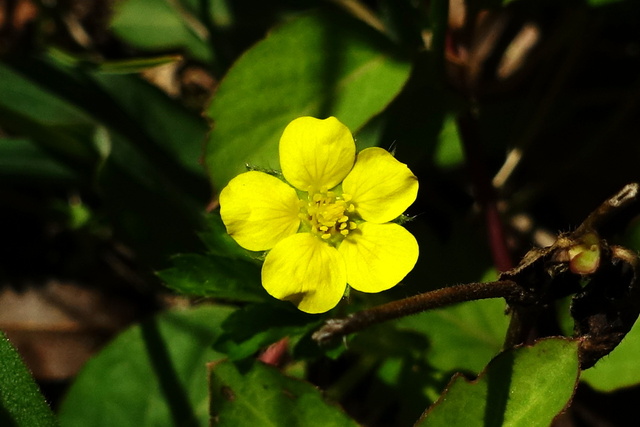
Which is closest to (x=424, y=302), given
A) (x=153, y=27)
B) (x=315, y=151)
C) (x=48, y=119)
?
(x=315, y=151)

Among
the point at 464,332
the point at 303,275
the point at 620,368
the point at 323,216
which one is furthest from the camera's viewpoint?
the point at 464,332

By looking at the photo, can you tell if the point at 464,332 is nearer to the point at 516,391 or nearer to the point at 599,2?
the point at 516,391

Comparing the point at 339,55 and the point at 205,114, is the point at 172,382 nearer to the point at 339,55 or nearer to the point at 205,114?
the point at 205,114

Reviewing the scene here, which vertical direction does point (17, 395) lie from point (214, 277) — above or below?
below

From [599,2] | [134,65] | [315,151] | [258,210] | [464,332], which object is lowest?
[464,332]

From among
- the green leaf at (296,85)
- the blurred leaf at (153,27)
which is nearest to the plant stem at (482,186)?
the green leaf at (296,85)

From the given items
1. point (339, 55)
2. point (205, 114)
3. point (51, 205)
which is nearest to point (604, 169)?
point (339, 55)
